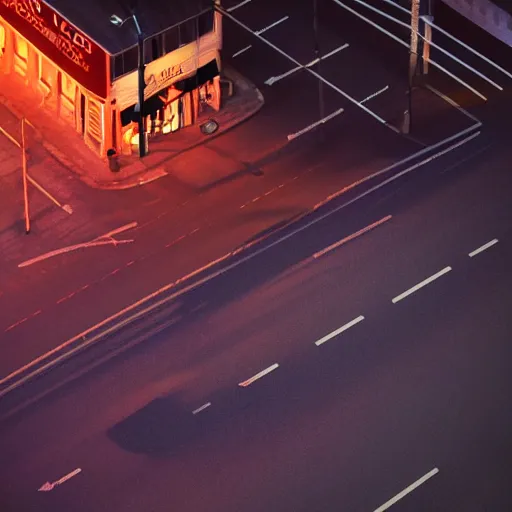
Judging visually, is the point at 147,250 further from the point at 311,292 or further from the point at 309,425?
the point at 309,425

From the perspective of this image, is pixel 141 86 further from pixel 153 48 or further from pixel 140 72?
pixel 153 48

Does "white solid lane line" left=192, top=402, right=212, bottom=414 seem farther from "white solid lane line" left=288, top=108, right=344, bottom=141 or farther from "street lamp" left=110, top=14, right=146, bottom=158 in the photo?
"white solid lane line" left=288, top=108, right=344, bottom=141

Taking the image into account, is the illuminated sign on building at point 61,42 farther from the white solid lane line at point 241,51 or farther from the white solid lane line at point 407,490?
the white solid lane line at point 407,490

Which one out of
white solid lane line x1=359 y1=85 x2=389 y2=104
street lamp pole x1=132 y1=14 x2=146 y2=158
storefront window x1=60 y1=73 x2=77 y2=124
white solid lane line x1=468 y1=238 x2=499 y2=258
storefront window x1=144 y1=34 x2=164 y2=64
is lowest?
white solid lane line x1=468 y1=238 x2=499 y2=258

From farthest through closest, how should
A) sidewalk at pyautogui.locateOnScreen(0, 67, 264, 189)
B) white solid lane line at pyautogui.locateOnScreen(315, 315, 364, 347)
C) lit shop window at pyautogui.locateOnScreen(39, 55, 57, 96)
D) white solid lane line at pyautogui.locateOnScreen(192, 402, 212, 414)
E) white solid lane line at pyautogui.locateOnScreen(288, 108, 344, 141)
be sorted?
white solid lane line at pyautogui.locateOnScreen(288, 108, 344, 141) → lit shop window at pyautogui.locateOnScreen(39, 55, 57, 96) → sidewalk at pyautogui.locateOnScreen(0, 67, 264, 189) → white solid lane line at pyautogui.locateOnScreen(315, 315, 364, 347) → white solid lane line at pyautogui.locateOnScreen(192, 402, 212, 414)

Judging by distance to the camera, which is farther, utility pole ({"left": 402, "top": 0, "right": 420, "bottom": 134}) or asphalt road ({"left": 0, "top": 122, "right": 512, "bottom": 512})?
utility pole ({"left": 402, "top": 0, "right": 420, "bottom": 134})

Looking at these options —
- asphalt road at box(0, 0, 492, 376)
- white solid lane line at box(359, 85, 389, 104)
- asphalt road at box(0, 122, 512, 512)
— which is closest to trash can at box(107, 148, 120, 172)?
asphalt road at box(0, 0, 492, 376)

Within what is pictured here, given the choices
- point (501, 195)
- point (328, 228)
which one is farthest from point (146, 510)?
point (501, 195)
